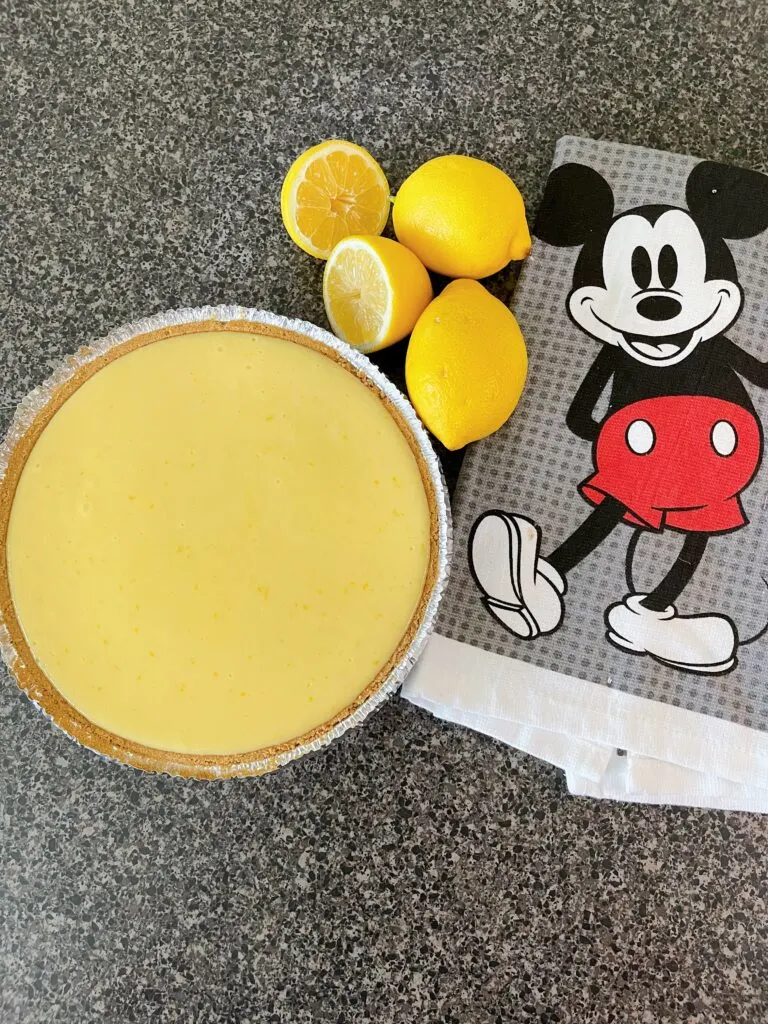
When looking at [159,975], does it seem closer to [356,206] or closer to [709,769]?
[709,769]

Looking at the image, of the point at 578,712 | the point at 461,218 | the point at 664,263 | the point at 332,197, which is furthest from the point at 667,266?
the point at 578,712

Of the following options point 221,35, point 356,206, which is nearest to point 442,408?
point 356,206

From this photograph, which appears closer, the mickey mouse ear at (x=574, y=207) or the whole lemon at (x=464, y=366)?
the whole lemon at (x=464, y=366)

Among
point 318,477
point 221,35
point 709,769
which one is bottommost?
point 709,769

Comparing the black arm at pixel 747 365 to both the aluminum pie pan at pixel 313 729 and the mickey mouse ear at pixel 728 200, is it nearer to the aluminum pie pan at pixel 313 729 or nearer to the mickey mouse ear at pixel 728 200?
the mickey mouse ear at pixel 728 200

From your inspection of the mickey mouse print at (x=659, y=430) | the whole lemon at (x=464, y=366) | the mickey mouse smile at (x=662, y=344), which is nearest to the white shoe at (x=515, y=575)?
the mickey mouse print at (x=659, y=430)

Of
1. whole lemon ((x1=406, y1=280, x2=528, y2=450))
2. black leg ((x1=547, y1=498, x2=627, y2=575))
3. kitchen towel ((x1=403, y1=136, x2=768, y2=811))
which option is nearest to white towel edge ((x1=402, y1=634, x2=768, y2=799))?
kitchen towel ((x1=403, y1=136, x2=768, y2=811))

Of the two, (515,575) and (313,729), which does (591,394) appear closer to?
(515,575)
